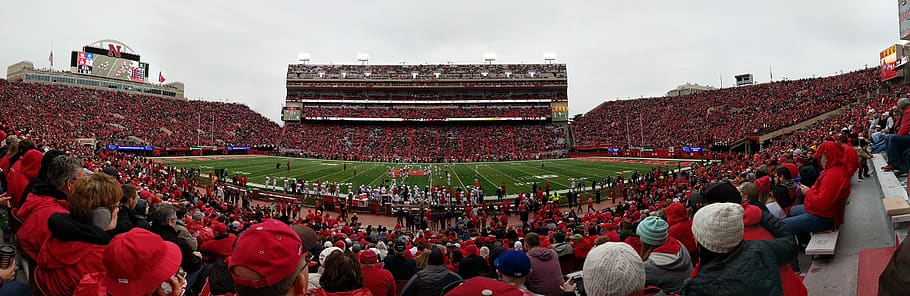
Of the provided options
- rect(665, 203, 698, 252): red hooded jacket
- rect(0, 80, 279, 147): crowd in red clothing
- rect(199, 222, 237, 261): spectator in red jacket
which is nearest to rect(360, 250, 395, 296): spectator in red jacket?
rect(199, 222, 237, 261): spectator in red jacket

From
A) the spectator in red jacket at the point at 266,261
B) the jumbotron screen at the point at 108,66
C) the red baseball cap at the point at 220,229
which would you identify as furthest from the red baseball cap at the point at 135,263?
the jumbotron screen at the point at 108,66

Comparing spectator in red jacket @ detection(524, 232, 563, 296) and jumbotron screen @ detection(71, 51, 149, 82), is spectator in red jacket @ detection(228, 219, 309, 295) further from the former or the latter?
jumbotron screen @ detection(71, 51, 149, 82)

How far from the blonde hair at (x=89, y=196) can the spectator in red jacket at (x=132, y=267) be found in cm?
80

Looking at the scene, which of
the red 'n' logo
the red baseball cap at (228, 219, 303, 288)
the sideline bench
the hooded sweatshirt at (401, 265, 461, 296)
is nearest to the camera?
the red baseball cap at (228, 219, 303, 288)

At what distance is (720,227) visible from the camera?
7.82 ft

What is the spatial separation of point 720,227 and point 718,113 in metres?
65.1

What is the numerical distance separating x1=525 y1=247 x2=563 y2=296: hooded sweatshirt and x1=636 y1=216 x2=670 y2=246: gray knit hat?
3.36 ft

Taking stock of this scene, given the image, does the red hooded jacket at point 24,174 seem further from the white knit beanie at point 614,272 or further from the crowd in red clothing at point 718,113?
the crowd in red clothing at point 718,113

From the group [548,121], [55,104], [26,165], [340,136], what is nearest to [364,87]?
[340,136]

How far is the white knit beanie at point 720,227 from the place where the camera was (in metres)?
2.35

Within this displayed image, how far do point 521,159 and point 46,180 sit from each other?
54452 millimetres

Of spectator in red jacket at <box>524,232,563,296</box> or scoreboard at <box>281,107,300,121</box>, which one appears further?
scoreboard at <box>281,107,300,121</box>

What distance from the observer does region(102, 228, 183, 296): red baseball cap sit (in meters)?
2.12

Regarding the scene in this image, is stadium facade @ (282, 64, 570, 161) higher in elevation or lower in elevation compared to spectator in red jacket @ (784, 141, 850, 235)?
higher
